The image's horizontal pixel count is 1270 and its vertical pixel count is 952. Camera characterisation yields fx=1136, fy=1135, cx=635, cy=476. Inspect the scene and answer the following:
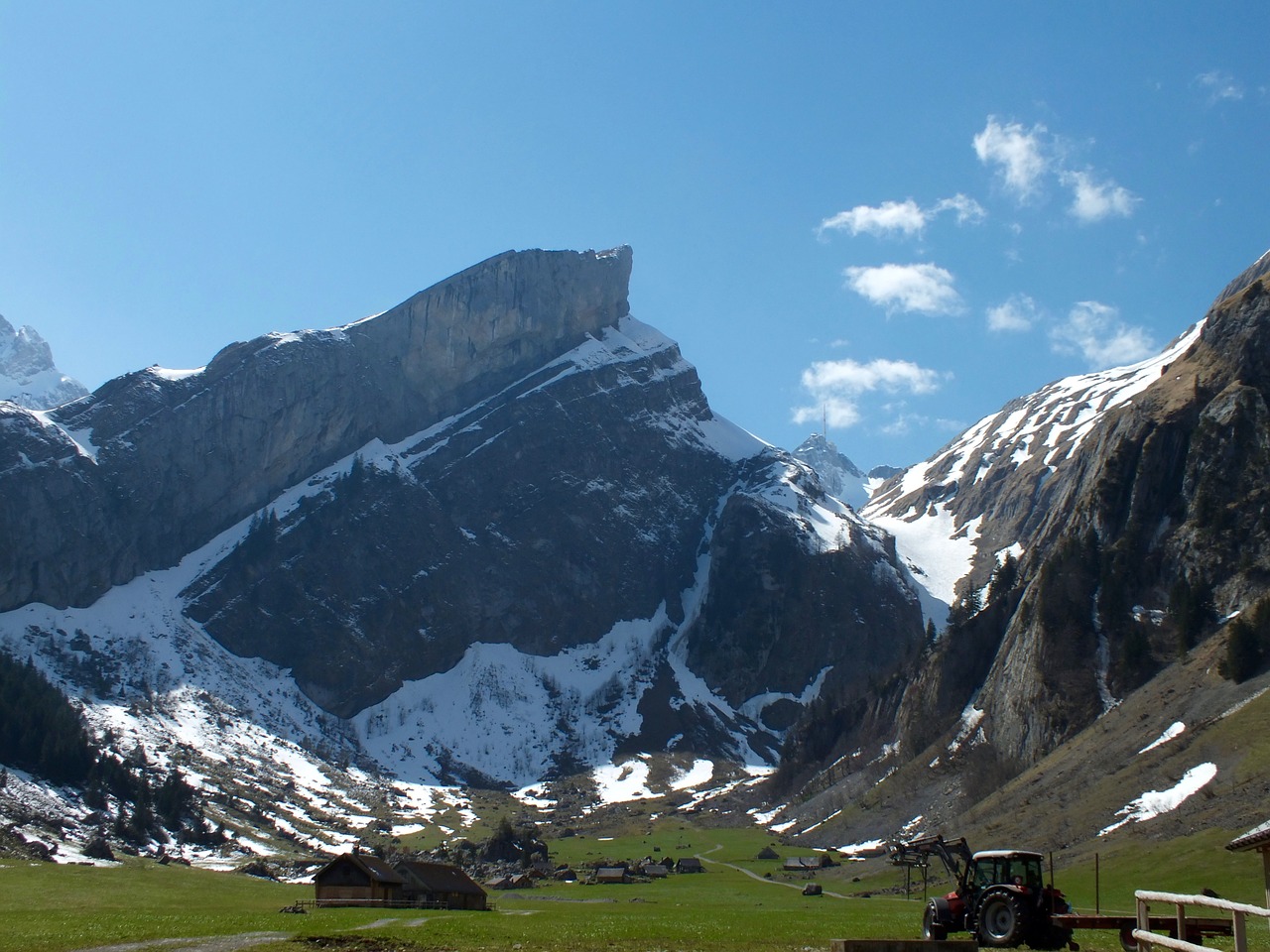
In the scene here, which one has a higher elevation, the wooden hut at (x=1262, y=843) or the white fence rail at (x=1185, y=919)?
the wooden hut at (x=1262, y=843)

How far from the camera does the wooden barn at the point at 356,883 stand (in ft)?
239

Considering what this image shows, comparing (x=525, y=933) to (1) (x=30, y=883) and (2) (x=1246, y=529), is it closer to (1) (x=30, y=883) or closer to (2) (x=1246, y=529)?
(1) (x=30, y=883)

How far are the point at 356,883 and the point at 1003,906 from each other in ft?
171

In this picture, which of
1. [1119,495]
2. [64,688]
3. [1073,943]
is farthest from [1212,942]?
[64,688]

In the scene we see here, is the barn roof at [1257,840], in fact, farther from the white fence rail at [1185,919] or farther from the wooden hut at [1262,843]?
the white fence rail at [1185,919]

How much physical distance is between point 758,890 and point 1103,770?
1223 inches

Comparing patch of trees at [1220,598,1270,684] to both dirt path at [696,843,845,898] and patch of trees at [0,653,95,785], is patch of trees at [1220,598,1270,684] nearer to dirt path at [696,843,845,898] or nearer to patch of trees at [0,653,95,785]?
dirt path at [696,843,845,898]

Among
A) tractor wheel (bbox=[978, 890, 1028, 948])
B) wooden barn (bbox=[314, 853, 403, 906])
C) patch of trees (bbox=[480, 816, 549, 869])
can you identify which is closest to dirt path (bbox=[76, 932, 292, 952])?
tractor wheel (bbox=[978, 890, 1028, 948])

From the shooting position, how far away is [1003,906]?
107 ft

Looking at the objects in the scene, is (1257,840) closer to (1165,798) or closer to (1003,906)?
(1003,906)

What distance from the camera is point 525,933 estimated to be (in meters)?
43.8

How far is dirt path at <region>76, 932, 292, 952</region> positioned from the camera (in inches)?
1378

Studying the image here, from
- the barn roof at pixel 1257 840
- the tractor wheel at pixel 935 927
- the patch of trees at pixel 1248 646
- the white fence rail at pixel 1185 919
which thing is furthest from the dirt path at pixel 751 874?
the barn roof at pixel 1257 840

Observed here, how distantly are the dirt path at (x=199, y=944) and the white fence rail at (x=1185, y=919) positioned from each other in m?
25.0
